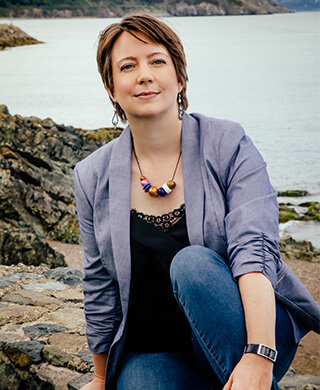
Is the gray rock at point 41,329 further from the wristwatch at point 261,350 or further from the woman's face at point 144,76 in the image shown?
the wristwatch at point 261,350

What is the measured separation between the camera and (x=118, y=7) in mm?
66938

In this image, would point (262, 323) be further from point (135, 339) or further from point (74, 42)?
point (74, 42)

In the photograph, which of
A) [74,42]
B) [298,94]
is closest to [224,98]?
[298,94]

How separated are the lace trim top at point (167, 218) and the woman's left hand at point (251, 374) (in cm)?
58

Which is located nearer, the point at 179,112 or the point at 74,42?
the point at 179,112

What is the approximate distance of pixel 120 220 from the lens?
1.92 m

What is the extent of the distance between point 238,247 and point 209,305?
0.22 metres

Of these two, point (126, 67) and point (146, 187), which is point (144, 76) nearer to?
point (126, 67)

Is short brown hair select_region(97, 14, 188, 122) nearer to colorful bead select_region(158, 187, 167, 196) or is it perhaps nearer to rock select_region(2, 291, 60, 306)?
colorful bead select_region(158, 187, 167, 196)

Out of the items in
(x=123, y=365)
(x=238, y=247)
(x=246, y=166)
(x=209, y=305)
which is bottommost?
(x=123, y=365)

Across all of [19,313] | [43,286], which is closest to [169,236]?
[19,313]

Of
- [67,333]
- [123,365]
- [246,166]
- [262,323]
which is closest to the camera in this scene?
[262,323]

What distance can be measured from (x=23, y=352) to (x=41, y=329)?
0.27 m

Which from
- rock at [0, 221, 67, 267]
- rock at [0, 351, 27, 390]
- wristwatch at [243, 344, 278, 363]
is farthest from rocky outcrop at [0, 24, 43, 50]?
wristwatch at [243, 344, 278, 363]
